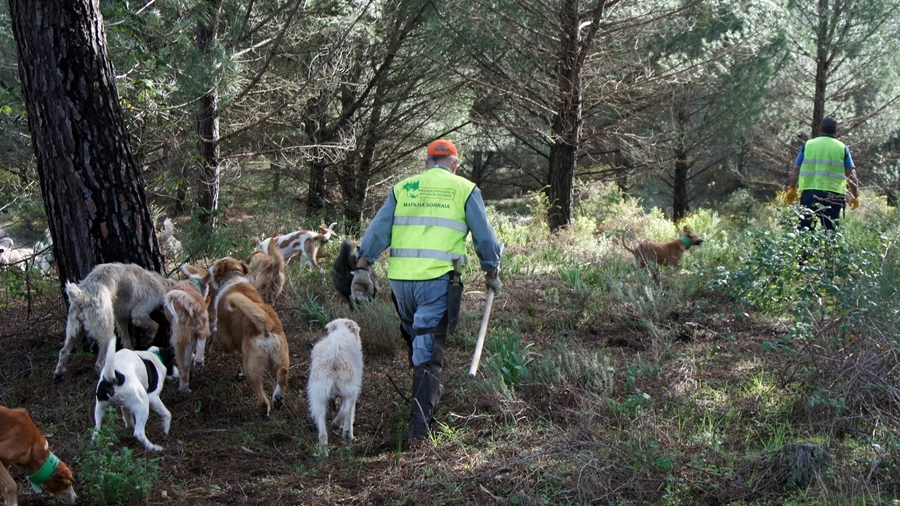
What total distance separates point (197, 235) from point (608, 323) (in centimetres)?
486

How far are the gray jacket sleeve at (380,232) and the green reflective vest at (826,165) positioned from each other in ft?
21.9

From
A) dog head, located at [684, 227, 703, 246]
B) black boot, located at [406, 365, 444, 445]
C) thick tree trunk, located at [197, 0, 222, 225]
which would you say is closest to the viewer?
→ black boot, located at [406, 365, 444, 445]

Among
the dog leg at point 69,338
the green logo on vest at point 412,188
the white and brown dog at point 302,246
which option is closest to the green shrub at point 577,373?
the green logo on vest at point 412,188

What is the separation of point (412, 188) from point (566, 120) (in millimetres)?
8126

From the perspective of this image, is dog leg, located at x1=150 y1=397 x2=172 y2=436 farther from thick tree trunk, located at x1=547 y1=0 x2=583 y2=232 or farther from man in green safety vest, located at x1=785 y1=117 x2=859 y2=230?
thick tree trunk, located at x1=547 y1=0 x2=583 y2=232

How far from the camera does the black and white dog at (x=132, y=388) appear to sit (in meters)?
5.01

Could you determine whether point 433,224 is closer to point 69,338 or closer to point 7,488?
point 7,488

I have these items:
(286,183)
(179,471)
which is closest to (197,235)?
(179,471)

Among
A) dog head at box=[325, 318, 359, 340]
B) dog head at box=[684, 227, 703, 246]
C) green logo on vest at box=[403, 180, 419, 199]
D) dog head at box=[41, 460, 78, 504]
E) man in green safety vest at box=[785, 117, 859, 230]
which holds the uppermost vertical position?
man in green safety vest at box=[785, 117, 859, 230]

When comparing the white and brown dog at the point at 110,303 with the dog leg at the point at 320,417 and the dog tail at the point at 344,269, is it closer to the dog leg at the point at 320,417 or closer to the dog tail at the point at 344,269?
the dog tail at the point at 344,269

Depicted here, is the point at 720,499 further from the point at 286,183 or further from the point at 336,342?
the point at 286,183

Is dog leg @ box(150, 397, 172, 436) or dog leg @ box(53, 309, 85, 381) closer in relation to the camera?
dog leg @ box(150, 397, 172, 436)

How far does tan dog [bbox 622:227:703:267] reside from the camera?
398 inches

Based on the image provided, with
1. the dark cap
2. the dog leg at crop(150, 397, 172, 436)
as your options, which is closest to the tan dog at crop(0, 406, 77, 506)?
the dog leg at crop(150, 397, 172, 436)
